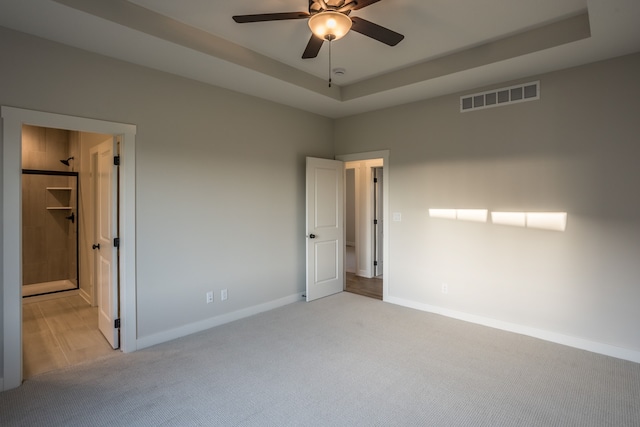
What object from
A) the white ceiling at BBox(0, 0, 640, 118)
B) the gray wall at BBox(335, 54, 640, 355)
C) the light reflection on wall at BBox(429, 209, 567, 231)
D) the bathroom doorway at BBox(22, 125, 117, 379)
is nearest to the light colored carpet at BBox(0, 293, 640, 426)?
the gray wall at BBox(335, 54, 640, 355)

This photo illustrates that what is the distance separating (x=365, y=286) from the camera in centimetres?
573

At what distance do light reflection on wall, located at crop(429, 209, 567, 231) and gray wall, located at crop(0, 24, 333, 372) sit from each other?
2070 mm

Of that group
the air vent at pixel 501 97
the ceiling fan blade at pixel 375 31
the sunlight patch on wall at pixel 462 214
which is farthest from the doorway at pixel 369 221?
the ceiling fan blade at pixel 375 31

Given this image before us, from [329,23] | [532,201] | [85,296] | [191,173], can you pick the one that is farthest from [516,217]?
[85,296]

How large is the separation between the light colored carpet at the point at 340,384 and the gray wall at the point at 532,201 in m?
0.46

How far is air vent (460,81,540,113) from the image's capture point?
353 cm

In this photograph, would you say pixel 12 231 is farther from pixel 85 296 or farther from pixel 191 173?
pixel 85 296

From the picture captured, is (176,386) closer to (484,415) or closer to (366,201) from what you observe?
(484,415)

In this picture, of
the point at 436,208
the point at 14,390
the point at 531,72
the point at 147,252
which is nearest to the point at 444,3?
the point at 531,72

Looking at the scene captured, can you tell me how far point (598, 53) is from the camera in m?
3.00

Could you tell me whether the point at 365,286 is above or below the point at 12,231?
below

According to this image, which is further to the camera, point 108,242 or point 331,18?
point 108,242

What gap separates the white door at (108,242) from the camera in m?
3.27

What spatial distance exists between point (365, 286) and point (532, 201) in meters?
2.97
